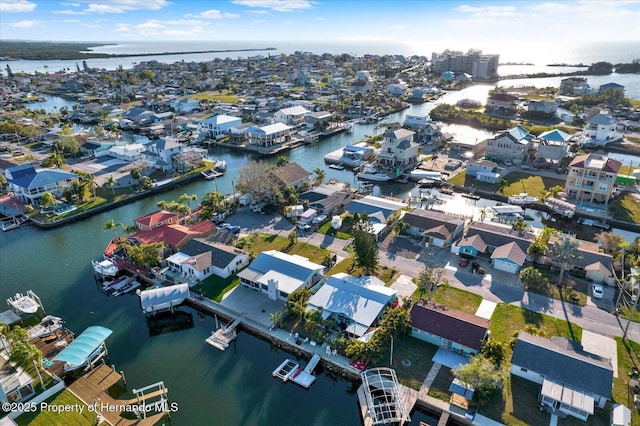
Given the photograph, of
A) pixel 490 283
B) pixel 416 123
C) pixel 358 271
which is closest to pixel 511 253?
pixel 490 283

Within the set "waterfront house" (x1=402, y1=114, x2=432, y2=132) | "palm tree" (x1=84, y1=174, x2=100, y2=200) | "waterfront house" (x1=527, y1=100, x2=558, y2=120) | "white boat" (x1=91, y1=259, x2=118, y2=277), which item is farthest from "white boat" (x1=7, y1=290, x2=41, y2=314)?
"waterfront house" (x1=527, y1=100, x2=558, y2=120)

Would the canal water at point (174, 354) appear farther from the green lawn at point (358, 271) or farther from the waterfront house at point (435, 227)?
the waterfront house at point (435, 227)

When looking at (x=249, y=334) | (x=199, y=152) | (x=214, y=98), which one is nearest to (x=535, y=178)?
(x=249, y=334)

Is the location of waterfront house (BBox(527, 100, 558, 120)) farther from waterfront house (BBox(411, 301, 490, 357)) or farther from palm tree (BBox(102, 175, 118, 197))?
palm tree (BBox(102, 175, 118, 197))

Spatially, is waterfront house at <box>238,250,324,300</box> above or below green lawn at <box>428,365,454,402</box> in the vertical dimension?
above

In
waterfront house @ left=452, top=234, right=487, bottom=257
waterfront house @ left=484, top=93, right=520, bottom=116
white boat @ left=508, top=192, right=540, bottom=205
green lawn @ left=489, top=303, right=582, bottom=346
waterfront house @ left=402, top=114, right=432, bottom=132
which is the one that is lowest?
green lawn @ left=489, top=303, right=582, bottom=346

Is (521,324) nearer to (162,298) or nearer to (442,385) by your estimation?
(442,385)
